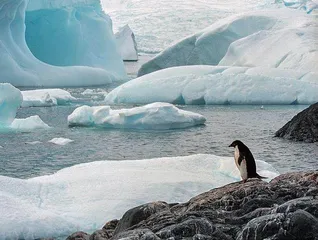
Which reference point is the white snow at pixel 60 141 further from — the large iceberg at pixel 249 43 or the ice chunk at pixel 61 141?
the large iceberg at pixel 249 43

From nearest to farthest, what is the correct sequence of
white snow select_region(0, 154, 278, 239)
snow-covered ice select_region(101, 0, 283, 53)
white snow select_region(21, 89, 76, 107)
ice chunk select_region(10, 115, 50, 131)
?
white snow select_region(0, 154, 278, 239) < ice chunk select_region(10, 115, 50, 131) < white snow select_region(21, 89, 76, 107) < snow-covered ice select_region(101, 0, 283, 53)

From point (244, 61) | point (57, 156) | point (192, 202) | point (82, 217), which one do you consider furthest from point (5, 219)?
point (244, 61)

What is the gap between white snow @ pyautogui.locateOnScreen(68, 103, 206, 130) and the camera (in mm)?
14086

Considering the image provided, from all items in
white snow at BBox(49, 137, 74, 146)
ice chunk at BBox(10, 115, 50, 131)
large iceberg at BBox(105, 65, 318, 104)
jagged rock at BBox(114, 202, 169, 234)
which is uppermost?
jagged rock at BBox(114, 202, 169, 234)

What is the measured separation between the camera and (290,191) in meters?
4.45

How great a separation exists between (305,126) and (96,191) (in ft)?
20.8

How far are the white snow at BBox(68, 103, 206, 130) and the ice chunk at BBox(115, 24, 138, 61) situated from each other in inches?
962

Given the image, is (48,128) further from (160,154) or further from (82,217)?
(82,217)

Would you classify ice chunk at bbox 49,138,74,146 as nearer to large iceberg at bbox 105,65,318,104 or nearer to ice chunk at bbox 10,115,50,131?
ice chunk at bbox 10,115,50,131

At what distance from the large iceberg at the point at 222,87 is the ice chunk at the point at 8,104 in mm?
4880

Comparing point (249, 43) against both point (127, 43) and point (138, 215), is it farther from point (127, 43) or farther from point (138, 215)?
point (138, 215)

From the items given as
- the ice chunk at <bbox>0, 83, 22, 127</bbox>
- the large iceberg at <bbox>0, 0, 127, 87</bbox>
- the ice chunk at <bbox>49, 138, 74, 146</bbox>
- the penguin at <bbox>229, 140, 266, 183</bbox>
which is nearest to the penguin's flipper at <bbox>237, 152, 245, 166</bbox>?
the penguin at <bbox>229, 140, 266, 183</bbox>

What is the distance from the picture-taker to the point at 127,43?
41594mm

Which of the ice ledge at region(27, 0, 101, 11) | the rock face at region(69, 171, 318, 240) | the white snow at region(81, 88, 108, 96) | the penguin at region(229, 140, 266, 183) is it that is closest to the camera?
the rock face at region(69, 171, 318, 240)
